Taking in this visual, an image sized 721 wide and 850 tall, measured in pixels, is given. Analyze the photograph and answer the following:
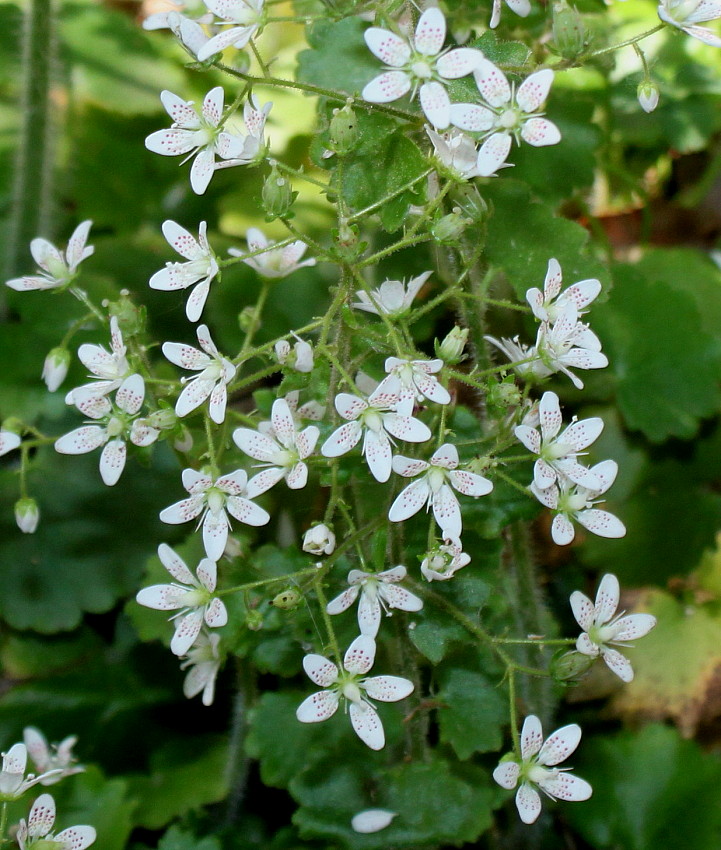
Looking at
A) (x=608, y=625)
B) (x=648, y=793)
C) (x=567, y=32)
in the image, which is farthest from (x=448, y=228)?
(x=648, y=793)

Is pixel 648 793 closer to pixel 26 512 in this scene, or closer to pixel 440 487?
pixel 440 487

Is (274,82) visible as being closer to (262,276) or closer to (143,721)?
(262,276)

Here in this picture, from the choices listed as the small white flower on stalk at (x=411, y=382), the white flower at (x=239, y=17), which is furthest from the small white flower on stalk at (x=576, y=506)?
the white flower at (x=239, y=17)

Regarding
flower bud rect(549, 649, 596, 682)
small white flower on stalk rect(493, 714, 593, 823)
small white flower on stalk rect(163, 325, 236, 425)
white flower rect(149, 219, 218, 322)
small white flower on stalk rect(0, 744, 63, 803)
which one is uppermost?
white flower rect(149, 219, 218, 322)

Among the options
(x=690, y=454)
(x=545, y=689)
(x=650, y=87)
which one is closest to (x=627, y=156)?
(x=690, y=454)

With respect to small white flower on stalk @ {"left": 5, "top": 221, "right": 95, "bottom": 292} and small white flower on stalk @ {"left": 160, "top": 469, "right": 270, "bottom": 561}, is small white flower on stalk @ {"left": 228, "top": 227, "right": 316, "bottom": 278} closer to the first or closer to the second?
small white flower on stalk @ {"left": 5, "top": 221, "right": 95, "bottom": 292}

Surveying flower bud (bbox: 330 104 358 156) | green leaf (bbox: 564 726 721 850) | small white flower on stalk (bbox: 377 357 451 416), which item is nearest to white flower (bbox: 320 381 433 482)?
small white flower on stalk (bbox: 377 357 451 416)
